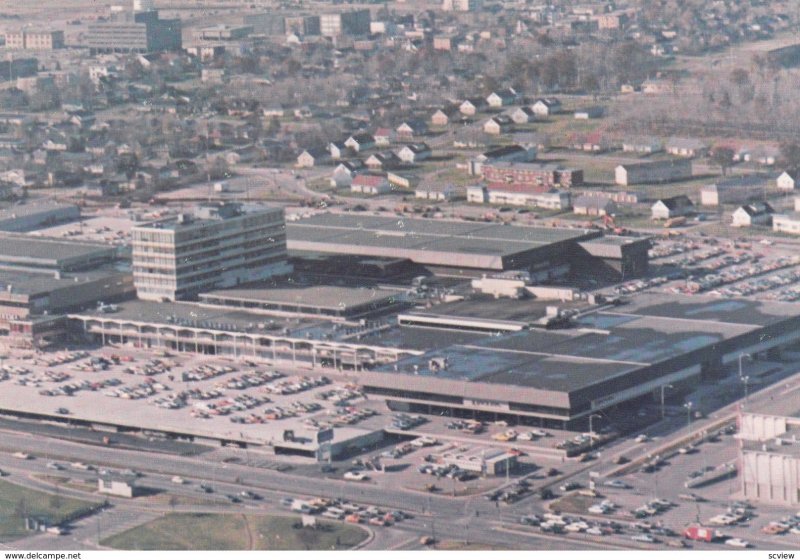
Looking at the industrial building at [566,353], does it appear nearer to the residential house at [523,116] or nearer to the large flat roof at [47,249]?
the large flat roof at [47,249]

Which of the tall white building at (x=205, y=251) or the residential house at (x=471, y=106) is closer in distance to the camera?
the tall white building at (x=205, y=251)

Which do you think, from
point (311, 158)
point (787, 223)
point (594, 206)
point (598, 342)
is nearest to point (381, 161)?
point (311, 158)

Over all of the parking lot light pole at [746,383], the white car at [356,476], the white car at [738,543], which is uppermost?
the parking lot light pole at [746,383]

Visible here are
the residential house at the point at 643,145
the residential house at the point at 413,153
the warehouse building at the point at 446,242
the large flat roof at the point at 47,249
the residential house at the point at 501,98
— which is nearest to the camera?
the warehouse building at the point at 446,242

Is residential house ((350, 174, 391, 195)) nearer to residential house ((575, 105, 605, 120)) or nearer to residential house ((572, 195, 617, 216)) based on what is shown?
residential house ((572, 195, 617, 216))

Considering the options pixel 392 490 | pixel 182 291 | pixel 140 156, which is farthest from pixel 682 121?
pixel 392 490

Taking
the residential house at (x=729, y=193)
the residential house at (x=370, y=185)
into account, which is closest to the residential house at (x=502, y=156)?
the residential house at (x=370, y=185)

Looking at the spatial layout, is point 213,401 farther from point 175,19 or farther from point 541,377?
point 175,19
